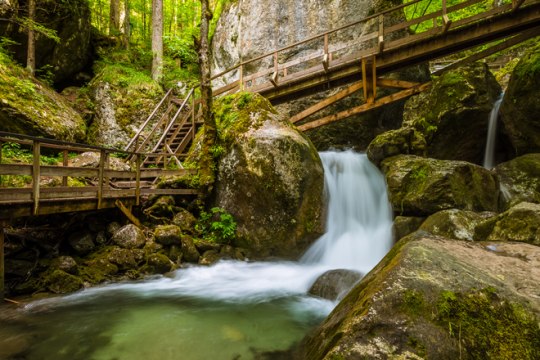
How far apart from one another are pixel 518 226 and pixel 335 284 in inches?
118

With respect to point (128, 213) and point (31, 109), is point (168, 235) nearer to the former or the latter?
point (128, 213)

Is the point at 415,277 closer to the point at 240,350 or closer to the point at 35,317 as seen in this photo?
the point at 240,350

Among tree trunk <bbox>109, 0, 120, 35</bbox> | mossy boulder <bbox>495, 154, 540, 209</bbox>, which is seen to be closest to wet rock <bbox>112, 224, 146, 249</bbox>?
mossy boulder <bbox>495, 154, 540, 209</bbox>

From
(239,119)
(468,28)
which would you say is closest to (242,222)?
(239,119)

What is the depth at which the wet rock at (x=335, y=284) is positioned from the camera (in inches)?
220

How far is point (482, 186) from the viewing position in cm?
745

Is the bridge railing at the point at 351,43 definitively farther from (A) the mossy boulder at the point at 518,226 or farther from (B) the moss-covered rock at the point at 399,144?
(A) the mossy boulder at the point at 518,226

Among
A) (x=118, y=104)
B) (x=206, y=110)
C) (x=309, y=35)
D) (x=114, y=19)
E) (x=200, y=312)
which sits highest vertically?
(x=114, y=19)

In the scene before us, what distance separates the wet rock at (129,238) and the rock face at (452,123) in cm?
721

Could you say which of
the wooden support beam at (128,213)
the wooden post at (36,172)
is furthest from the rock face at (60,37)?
the wooden post at (36,172)

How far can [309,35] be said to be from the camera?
1541 centimetres

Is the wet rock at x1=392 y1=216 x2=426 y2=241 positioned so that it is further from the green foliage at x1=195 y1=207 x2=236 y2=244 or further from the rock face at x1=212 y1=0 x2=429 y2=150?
the rock face at x1=212 y1=0 x2=429 y2=150

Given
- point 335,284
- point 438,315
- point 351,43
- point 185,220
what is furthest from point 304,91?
point 438,315

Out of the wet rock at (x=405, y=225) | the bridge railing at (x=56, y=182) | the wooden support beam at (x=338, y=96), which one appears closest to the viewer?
the bridge railing at (x=56, y=182)
